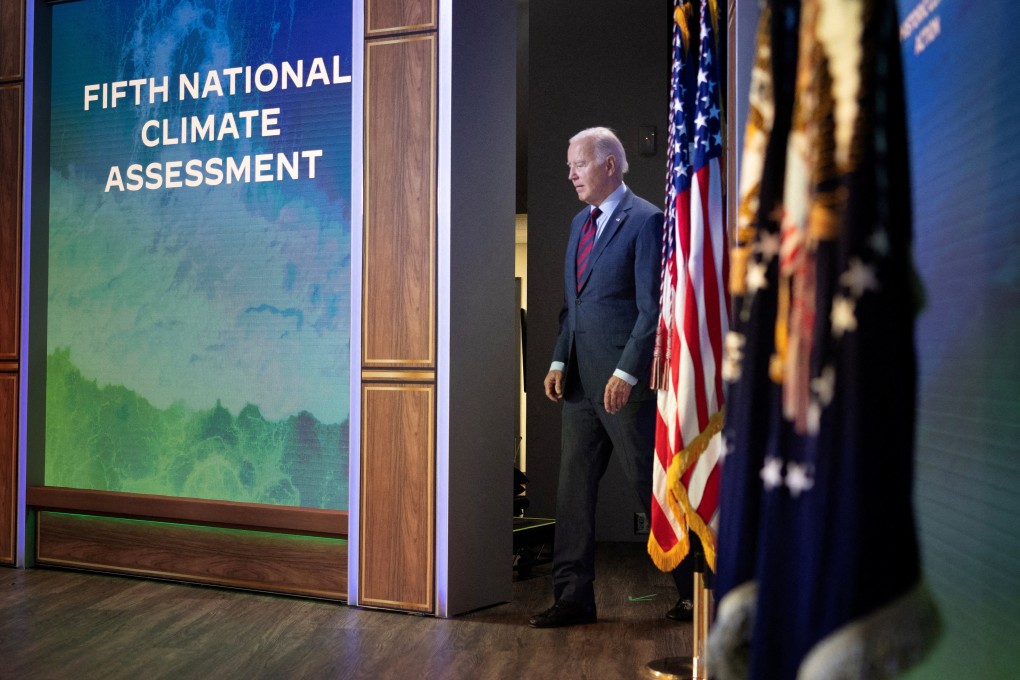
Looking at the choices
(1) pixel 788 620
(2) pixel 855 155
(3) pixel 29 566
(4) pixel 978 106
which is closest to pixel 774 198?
(2) pixel 855 155

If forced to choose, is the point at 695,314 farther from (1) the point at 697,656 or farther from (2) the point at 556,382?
(2) the point at 556,382

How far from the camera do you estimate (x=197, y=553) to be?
4.11 m

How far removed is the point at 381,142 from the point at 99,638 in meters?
1.99

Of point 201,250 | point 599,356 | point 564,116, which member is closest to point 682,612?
point 599,356

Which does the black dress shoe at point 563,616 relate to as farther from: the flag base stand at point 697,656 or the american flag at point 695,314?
the american flag at point 695,314

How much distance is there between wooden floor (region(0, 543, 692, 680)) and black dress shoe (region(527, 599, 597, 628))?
5 centimetres

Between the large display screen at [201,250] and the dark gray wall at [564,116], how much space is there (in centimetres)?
184

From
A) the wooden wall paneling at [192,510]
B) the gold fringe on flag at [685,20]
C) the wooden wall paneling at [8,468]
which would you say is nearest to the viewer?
the gold fringe on flag at [685,20]

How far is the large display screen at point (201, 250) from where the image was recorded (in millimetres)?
3955

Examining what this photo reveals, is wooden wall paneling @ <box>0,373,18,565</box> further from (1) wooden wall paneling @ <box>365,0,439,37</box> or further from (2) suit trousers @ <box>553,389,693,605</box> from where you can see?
(2) suit trousers @ <box>553,389,693,605</box>

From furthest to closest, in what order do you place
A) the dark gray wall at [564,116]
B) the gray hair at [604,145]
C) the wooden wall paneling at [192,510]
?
1. the dark gray wall at [564,116]
2. the wooden wall paneling at [192,510]
3. the gray hair at [604,145]

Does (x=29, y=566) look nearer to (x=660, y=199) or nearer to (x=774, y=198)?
(x=660, y=199)

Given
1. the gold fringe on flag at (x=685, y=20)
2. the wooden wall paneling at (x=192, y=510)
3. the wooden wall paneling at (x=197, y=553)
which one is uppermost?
the gold fringe on flag at (x=685, y=20)

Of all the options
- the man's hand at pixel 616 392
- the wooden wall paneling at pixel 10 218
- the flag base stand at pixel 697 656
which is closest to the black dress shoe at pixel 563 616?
the flag base stand at pixel 697 656
